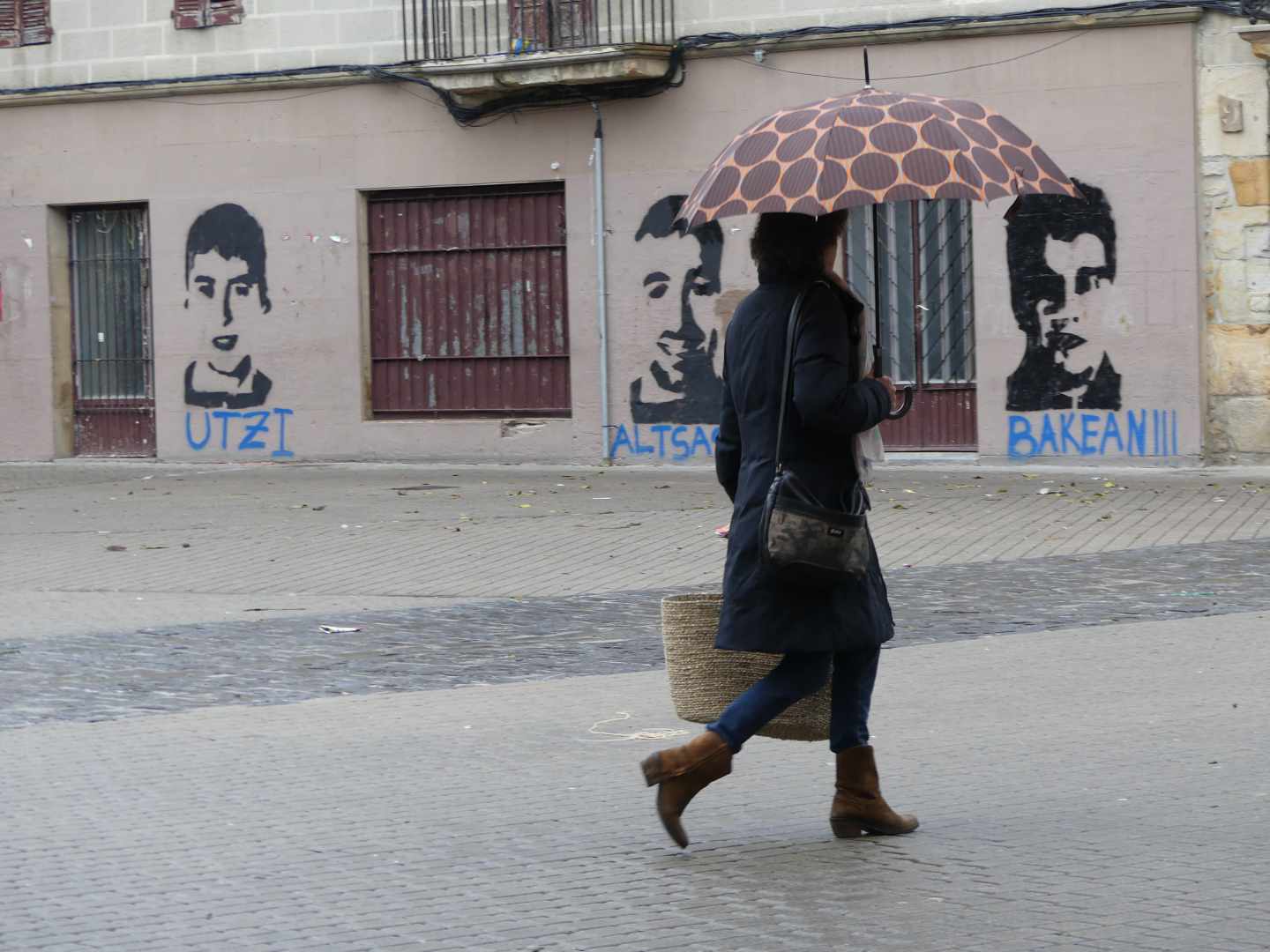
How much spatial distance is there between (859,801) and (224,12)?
53.9ft

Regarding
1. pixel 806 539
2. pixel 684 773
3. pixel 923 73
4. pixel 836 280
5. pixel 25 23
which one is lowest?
pixel 684 773

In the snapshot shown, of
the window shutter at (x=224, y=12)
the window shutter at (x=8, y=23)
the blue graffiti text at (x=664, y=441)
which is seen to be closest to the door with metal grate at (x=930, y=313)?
the blue graffiti text at (x=664, y=441)

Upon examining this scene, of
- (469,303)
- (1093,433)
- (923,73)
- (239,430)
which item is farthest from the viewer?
(239,430)

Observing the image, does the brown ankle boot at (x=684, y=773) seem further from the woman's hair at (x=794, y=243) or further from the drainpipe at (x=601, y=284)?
the drainpipe at (x=601, y=284)

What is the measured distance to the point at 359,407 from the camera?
64.2 ft

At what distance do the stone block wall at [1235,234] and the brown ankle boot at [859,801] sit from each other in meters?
12.2

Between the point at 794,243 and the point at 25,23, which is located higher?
the point at 25,23

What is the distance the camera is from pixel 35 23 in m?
20.6

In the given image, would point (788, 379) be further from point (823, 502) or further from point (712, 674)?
point (712, 674)

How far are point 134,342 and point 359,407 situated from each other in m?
2.87

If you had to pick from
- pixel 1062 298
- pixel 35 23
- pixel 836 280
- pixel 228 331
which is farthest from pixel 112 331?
pixel 836 280

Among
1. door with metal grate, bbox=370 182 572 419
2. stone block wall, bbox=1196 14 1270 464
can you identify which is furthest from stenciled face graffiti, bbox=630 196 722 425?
stone block wall, bbox=1196 14 1270 464

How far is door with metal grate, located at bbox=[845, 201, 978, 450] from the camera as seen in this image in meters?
17.5

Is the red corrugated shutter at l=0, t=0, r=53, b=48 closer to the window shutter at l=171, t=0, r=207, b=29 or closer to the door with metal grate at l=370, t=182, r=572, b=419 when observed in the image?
the window shutter at l=171, t=0, r=207, b=29
